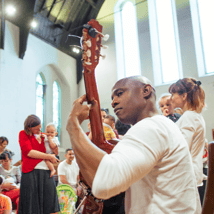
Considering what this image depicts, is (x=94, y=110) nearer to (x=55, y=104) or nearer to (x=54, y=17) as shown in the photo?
(x=54, y=17)

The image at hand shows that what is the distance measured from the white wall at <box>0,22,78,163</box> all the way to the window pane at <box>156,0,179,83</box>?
4408 mm

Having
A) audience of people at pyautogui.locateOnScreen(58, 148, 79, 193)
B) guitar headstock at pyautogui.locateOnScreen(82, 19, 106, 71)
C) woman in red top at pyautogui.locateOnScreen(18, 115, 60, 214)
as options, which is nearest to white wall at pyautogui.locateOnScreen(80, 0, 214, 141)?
audience of people at pyautogui.locateOnScreen(58, 148, 79, 193)

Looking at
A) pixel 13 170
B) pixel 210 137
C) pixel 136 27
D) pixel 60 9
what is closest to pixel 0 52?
pixel 60 9

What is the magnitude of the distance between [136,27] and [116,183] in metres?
10.1

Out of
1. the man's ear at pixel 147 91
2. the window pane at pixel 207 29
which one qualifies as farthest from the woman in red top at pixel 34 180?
the window pane at pixel 207 29

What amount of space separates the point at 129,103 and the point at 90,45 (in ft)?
1.47

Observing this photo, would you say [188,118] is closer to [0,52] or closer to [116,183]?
[116,183]

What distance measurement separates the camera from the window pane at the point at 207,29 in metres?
8.34

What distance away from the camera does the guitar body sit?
1229 millimetres

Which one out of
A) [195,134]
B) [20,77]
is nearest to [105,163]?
[195,134]

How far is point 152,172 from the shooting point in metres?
0.77

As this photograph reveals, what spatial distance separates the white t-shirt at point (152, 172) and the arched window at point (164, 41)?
8593 millimetres

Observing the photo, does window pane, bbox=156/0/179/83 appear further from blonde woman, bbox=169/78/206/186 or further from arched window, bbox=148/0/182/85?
blonde woman, bbox=169/78/206/186

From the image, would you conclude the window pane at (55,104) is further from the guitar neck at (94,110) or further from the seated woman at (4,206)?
the guitar neck at (94,110)
